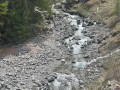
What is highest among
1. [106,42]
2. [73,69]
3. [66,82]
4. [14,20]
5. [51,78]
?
[14,20]

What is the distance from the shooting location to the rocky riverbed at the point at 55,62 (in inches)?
855

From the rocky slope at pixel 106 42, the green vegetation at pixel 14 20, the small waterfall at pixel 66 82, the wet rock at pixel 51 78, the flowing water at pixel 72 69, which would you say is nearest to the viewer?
the rocky slope at pixel 106 42

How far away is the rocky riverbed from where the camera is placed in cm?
2172

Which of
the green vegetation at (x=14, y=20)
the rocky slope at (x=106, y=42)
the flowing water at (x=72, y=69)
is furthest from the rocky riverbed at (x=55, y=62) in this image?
the green vegetation at (x=14, y=20)

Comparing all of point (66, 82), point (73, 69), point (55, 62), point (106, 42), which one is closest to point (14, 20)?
point (55, 62)

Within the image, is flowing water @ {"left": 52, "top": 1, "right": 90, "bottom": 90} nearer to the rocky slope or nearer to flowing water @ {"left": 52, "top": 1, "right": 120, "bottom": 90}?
flowing water @ {"left": 52, "top": 1, "right": 120, "bottom": 90}

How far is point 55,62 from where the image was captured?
27.4m

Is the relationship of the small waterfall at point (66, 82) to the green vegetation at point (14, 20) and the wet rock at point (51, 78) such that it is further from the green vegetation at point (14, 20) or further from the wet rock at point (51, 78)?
the green vegetation at point (14, 20)

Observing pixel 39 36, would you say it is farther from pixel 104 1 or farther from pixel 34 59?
pixel 104 1

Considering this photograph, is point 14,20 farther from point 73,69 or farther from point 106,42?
point 106,42

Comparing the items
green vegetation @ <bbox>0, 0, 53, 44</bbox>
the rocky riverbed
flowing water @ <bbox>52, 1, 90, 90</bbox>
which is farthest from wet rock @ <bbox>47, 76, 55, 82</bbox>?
green vegetation @ <bbox>0, 0, 53, 44</bbox>

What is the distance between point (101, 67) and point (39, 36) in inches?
547

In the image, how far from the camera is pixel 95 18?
46469mm

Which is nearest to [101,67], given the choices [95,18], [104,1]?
[95,18]
